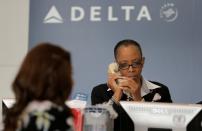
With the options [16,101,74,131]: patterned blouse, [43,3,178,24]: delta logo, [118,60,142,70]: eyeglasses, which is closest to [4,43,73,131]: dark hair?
[16,101,74,131]: patterned blouse

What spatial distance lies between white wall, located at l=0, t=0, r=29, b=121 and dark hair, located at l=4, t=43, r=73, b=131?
266 centimetres

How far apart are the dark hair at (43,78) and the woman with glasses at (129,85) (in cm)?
146

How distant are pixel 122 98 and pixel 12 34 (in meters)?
1.54

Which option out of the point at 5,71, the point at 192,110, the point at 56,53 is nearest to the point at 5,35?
the point at 5,71

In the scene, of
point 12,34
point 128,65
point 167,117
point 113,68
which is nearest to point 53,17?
point 12,34

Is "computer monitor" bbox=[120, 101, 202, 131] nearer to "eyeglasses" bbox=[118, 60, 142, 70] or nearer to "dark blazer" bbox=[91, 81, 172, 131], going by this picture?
"dark blazer" bbox=[91, 81, 172, 131]

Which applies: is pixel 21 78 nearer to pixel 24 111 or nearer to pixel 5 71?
pixel 24 111

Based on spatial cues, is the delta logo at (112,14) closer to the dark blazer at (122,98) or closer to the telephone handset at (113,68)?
the telephone handset at (113,68)

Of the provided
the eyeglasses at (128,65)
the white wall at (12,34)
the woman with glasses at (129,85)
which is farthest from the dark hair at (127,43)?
the white wall at (12,34)

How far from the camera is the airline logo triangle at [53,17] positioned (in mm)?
3906

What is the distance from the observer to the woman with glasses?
119 inches

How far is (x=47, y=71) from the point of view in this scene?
139cm

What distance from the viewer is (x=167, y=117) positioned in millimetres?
2000

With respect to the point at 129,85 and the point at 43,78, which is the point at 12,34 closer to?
the point at 129,85
